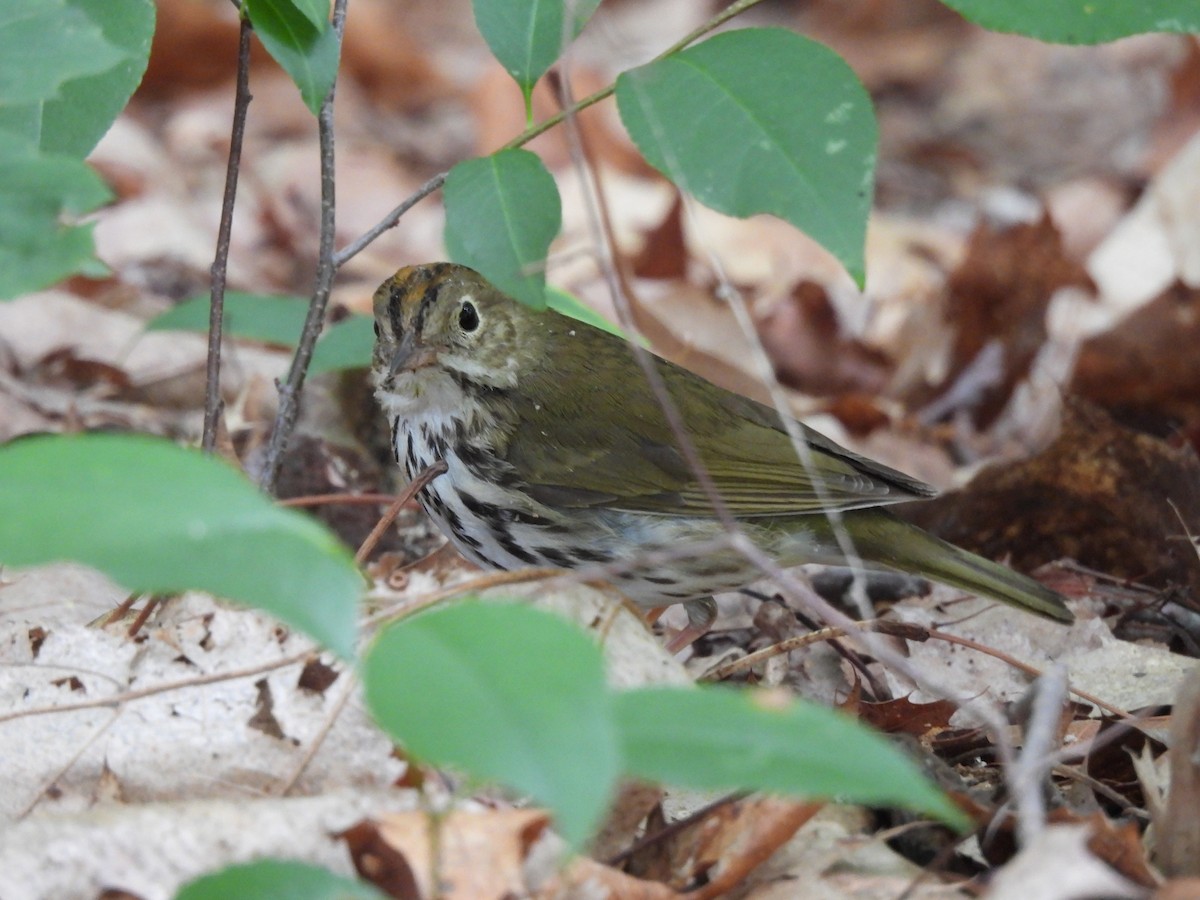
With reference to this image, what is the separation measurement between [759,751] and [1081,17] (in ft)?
4.27

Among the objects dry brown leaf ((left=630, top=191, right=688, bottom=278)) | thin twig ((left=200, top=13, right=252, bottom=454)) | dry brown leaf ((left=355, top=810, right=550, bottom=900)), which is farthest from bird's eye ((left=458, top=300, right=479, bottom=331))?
dry brown leaf ((left=630, top=191, right=688, bottom=278))

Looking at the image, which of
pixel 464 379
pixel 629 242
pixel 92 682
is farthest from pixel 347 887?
pixel 629 242

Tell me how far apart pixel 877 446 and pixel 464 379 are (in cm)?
189

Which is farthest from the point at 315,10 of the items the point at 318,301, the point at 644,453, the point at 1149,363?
the point at 1149,363

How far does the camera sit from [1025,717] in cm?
258

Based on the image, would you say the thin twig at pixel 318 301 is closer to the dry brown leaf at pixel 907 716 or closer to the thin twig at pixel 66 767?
the thin twig at pixel 66 767

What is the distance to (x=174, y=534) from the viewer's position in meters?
1.40

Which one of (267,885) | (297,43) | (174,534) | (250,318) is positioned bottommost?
(250,318)

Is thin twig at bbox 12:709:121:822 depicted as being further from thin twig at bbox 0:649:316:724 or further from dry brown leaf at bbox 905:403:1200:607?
dry brown leaf at bbox 905:403:1200:607

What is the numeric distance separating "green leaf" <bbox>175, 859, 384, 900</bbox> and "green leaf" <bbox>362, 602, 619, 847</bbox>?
0.28 metres

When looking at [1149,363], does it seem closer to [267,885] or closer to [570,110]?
[570,110]

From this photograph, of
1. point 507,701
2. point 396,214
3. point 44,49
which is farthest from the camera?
point 396,214

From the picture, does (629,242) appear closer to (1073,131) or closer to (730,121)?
(1073,131)

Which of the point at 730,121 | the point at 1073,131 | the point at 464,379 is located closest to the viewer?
the point at 730,121
